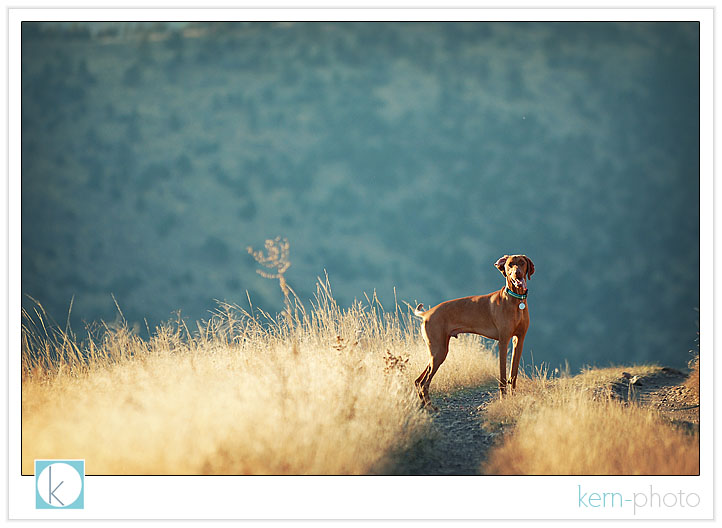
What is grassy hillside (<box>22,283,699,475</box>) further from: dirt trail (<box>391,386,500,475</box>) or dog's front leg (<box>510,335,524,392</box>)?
dog's front leg (<box>510,335,524,392</box>)

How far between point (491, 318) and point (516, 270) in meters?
0.31

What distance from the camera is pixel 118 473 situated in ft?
8.69

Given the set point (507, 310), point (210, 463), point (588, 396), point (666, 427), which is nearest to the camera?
point (210, 463)

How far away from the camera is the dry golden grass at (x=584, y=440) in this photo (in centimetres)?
274

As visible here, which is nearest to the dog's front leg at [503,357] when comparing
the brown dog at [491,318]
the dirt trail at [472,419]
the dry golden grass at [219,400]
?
the brown dog at [491,318]

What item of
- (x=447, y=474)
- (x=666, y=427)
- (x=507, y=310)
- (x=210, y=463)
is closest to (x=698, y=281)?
(x=666, y=427)

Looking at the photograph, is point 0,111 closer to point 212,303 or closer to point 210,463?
point 210,463

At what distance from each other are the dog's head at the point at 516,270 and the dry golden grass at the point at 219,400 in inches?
32.3

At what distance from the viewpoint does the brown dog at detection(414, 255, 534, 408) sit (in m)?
3.32

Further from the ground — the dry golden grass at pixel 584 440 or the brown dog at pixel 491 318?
the brown dog at pixel 491 318

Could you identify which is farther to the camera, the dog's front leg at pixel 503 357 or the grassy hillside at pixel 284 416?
the dog's front leg at pixel 503 357

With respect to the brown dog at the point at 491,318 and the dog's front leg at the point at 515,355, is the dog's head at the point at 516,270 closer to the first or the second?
the brown dog at the point at 491,318
